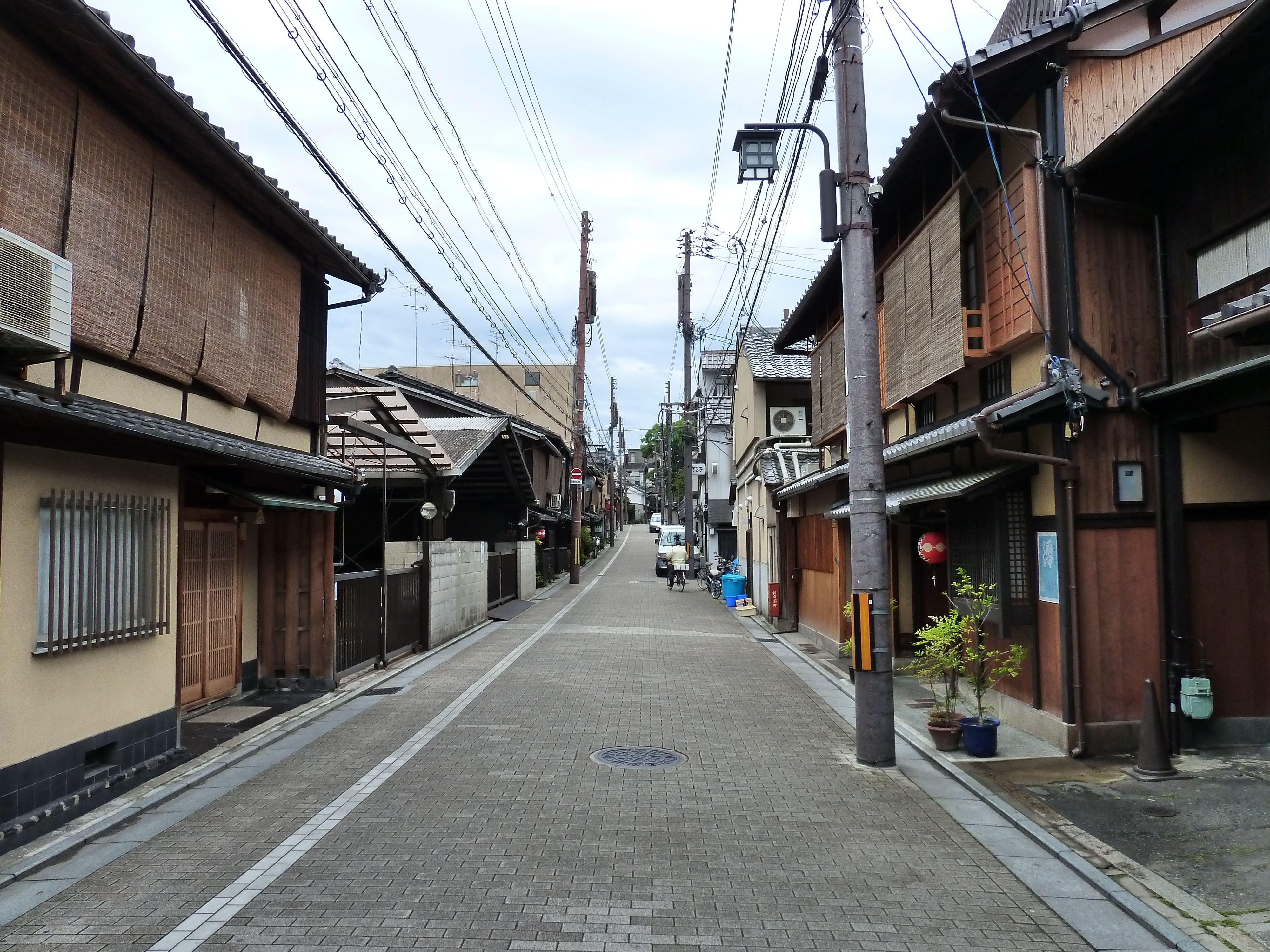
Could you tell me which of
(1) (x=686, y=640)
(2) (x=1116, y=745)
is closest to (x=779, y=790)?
(2) (x=1116, y=745)

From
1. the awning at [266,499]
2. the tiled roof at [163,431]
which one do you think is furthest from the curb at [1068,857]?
the awning at [266,499]

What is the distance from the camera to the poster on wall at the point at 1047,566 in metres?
8.88

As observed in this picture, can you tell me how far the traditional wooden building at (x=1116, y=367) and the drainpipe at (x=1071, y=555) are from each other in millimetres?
18

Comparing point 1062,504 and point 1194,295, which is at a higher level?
point 1194,295

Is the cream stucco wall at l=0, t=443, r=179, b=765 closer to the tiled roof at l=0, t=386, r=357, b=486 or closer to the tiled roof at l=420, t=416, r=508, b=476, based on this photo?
the tiled roof at l=0, t=386, r=357, b=486

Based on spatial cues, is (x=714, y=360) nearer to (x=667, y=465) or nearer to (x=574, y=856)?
(x=667, y=465)

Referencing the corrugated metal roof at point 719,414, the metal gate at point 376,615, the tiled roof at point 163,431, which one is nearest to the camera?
the tiled roof at point 163,431

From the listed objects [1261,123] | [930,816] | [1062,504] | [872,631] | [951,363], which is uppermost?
[1261,123]

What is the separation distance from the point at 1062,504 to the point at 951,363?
7.67ft

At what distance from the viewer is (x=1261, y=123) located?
7516 millimetres

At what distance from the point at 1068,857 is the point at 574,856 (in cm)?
332

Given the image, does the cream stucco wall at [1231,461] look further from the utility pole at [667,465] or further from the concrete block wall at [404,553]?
the utility pole at [667,465]

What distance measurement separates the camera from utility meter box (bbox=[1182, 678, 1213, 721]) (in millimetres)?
8242

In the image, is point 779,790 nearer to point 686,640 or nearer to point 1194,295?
point 1194,295
